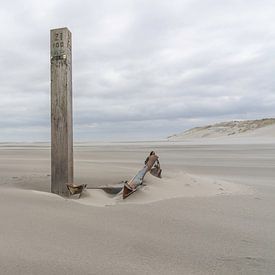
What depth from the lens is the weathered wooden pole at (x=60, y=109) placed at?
203 inches

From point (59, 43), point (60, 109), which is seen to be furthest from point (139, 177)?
point (59, 43)

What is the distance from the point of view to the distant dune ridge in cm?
3891

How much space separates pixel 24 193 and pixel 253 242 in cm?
279

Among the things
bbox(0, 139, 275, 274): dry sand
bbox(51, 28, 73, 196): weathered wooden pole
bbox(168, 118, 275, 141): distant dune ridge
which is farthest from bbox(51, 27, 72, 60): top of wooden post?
bbox(168, 118, 275, 141): distant dune ridge

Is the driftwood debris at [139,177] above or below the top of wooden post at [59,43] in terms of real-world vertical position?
below

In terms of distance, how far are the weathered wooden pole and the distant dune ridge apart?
33346mm

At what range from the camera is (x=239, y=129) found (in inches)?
1751

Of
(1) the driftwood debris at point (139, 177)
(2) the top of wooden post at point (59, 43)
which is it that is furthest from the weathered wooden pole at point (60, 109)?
(1) the driftwood debris at point (139, 177)

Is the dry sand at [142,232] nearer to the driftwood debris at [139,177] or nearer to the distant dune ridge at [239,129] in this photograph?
the driftwood debris at [139,177]

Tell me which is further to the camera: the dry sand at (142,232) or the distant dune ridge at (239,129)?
the distant dune ridge at (239,129)

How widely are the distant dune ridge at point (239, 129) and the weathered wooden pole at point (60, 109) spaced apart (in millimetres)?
33346

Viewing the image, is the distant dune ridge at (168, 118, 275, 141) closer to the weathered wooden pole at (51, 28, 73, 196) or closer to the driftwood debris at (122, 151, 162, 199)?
the driftwood debris at (122, 151, 162, 199)

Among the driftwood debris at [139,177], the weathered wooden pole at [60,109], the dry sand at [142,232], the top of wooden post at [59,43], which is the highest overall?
the top of wooden post at [59,43]

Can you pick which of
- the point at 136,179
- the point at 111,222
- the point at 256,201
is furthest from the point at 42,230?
the point at 256,201
